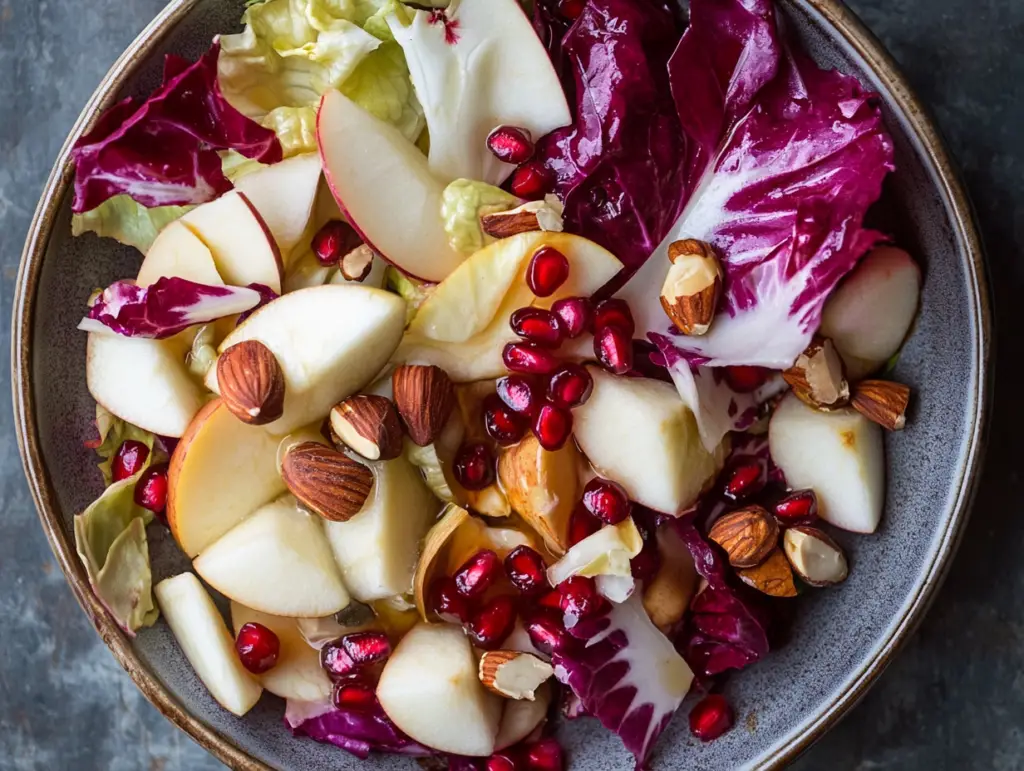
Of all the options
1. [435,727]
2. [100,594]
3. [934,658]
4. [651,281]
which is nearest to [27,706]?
[100,594]

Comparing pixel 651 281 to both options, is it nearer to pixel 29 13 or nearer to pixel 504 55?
pixel 504 55

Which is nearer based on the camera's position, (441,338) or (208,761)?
(441,338)

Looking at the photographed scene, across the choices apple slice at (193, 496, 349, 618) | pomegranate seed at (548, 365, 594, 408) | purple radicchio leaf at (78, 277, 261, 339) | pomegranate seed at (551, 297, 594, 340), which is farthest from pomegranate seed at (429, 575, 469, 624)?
purple radicchio leaf at (78, 277, 261, 339)

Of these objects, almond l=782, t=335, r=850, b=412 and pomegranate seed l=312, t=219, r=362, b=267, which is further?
pomegranate seed l=312, t=219, r=362, b=267

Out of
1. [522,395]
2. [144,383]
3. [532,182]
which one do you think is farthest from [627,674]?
[144,383]

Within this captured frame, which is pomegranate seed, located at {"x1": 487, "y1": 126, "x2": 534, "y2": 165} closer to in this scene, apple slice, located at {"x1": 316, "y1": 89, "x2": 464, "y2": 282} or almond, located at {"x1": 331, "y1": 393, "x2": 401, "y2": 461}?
apple slice, located at {"x1": 316, "y1": 89, "x2": 464, "y2": 282}

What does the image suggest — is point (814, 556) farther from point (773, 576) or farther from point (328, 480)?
point (328, 480)

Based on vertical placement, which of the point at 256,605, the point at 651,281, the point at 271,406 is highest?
the point at 651,281

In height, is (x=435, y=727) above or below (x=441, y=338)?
below
